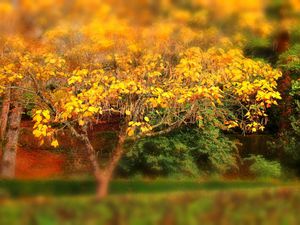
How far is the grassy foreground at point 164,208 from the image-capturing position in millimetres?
5367

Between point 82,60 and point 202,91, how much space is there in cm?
229

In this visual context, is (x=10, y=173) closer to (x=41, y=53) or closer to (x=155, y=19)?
(x=41, y=53)

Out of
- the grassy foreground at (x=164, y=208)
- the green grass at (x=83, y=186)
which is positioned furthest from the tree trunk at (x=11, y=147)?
the grassy foreground at (x=164, y=208)

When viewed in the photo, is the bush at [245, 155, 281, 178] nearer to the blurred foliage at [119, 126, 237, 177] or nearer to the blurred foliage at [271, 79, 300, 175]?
the blurred foliage at [119, 126, 237, 177]

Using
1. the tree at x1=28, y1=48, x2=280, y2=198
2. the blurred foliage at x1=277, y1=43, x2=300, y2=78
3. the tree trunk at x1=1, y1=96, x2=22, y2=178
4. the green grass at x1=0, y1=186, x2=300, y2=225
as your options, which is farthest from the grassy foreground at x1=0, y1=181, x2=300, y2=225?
the tree trunk at x1=1, y1=96, x2=22, y2=178

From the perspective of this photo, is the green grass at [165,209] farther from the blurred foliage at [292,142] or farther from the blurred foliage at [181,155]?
the blurred foliage at [292,142]

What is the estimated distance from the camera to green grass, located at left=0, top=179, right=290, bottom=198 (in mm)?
7225

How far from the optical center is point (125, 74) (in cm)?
862

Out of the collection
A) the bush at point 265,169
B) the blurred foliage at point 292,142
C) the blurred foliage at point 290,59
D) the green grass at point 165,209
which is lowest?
the green grass at point 165,209

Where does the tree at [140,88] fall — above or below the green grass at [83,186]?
above

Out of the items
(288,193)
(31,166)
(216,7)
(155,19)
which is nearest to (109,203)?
(288,193)

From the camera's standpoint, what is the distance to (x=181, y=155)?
11.8 meters

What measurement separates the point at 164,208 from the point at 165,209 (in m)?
0.02

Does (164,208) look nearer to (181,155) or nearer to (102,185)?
(102,185)
